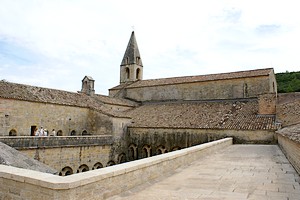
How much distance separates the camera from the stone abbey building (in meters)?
18.4

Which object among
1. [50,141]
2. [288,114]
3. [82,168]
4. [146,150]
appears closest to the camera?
[50,141]

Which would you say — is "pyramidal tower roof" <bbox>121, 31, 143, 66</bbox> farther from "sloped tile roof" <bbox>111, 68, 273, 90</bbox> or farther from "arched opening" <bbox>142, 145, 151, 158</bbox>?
"arched opening" <bbox>142, 145, 151, 158</bbox>

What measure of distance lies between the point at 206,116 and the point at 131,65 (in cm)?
1924

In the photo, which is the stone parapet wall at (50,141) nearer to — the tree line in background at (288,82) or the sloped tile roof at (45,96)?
the sloped tile roof at (45,96)

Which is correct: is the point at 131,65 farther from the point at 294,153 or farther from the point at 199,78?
the point at 294,153

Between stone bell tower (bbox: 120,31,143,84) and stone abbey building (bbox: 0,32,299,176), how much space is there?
7.07 meters

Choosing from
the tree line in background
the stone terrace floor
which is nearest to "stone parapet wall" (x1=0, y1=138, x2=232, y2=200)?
the stone terrace floor

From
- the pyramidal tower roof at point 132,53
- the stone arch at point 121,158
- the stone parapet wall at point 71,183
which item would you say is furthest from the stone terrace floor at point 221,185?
the pyramidal tower roof at point 132,53

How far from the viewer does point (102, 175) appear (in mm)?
4312

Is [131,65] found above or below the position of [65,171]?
above

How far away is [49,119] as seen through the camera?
2150 cm

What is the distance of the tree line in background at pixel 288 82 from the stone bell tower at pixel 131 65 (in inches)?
1181

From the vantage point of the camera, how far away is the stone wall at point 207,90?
26.9 metres

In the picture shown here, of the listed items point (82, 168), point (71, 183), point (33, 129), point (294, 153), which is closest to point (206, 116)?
point (82, 168)
